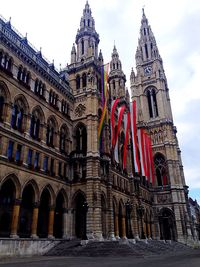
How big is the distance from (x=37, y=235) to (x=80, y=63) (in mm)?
30721

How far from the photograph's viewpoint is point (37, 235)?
30.7 metres

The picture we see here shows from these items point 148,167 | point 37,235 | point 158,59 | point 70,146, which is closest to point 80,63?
point 70,146

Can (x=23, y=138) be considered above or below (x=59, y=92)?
below

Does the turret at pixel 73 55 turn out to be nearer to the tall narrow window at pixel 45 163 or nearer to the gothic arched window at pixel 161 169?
the tall narrow window at pixel 45 163

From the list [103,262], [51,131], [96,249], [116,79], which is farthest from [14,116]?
[116,79]

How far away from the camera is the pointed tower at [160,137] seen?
194 ft

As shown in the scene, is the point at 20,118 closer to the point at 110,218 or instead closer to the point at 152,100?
the point at 110,218

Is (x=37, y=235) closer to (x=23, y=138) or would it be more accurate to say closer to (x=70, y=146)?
(x=23, y=138)

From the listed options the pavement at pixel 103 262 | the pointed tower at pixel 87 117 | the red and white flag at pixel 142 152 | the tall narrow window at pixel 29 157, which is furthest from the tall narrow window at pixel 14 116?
the red and white flag at pixel 142 152

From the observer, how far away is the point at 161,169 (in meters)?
65.4

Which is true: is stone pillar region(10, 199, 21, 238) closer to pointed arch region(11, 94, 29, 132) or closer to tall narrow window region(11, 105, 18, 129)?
pointed arch region(11, 94, 29, 132)

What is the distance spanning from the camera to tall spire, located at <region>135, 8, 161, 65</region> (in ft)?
271

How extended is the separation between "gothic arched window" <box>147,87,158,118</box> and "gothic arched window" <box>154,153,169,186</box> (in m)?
12.8

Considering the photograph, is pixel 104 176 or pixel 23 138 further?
pixel 104 176
